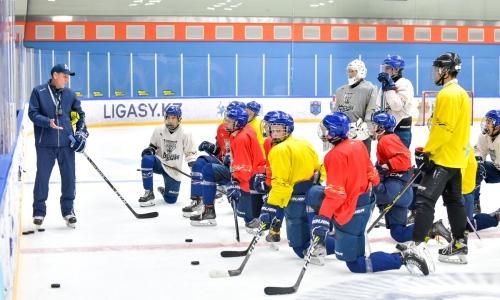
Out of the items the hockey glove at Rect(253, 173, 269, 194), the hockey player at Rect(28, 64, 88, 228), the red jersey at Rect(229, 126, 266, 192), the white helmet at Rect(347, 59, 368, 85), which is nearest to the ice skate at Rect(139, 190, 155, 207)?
the hockey player at Rect(28, 64, 88, 228)

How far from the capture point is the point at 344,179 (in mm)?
4715

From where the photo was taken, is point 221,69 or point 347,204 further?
point 221,69

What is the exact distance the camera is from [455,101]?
16.6 ft

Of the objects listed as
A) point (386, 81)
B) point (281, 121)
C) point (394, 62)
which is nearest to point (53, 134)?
point (281, 121)

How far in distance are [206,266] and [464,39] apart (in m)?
19.6

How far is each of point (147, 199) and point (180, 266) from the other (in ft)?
8.46

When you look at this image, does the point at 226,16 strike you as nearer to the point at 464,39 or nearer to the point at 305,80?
the point at 305,80

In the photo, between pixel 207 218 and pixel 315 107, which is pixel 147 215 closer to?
pixel 207 218

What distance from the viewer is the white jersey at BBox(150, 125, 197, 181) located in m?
7.86

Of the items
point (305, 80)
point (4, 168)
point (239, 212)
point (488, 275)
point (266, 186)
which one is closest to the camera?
point (4, 168)

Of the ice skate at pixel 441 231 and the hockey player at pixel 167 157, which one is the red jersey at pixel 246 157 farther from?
the hockey player at pixel 167 157

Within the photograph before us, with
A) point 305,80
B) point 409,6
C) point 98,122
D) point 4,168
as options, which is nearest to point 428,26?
point 409,6

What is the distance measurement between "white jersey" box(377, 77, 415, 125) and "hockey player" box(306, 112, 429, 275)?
7.77 feet

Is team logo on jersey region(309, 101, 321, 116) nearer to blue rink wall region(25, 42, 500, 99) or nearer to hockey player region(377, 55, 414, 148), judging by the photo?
blue rink wall region(25, 42, 500, 99)
